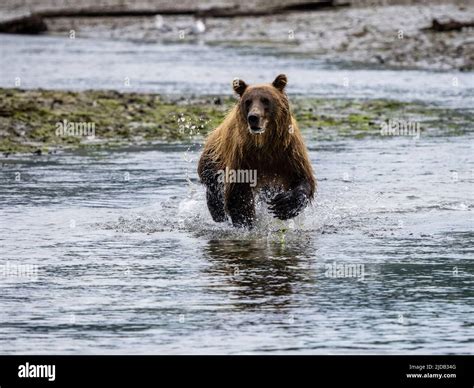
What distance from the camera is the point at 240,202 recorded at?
13945mm

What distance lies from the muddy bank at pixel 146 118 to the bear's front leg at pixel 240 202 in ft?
23.2

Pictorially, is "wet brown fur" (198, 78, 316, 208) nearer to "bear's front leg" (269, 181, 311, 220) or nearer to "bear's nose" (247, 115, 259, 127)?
"bear's front leg" (269, 181, 311, 220)

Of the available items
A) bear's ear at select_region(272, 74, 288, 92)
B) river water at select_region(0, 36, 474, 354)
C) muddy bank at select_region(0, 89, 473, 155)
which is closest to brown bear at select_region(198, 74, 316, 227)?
bear's ear at select_region(272, 74, 288, 92)

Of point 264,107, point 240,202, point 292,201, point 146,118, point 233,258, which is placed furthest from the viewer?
point 146,118

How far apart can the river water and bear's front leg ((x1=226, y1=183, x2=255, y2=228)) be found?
21 centimetres

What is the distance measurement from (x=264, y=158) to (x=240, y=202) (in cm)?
50

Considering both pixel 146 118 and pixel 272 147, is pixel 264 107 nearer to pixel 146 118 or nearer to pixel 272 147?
pixel 272 147

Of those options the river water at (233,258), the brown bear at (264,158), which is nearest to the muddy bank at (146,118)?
the river water at (233,258)

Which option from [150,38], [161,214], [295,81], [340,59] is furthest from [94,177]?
[150,38]

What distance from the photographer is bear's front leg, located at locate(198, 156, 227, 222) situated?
14.7 meters

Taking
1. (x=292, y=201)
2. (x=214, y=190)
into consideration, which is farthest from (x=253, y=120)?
(x=214, y=190)

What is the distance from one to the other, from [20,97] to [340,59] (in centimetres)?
1308

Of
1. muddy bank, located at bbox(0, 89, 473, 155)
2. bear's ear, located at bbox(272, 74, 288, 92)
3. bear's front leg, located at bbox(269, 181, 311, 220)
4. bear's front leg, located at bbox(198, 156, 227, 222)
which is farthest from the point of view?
muddy bank, located at bbox(0, 89, 473, 155)

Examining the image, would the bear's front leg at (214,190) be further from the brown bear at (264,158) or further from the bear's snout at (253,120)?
the bear's snout at (253,120)
